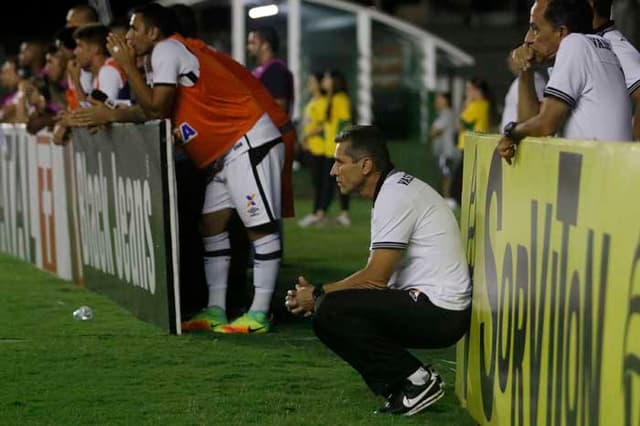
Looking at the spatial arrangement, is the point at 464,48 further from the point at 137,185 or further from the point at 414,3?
the point at 137,185

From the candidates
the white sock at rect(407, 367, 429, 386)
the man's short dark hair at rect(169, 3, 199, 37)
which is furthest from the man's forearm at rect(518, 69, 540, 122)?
the man's short dark hair at rect(169, 3, 199, 37)

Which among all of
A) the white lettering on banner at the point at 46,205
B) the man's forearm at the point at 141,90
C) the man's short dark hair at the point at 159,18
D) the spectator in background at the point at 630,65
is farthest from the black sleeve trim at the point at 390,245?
the white lettering on banner at the point at 46,205

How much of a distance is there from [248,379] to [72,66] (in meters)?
4.19

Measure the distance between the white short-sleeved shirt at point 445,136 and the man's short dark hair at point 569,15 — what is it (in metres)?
14.5

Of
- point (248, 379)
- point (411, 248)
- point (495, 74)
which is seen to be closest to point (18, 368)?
point (248, 379)

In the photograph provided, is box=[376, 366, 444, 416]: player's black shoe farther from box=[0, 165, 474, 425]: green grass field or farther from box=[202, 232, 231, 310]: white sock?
box=[202, 232, 231, 310]: white sock

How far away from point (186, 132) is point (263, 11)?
14701 mm

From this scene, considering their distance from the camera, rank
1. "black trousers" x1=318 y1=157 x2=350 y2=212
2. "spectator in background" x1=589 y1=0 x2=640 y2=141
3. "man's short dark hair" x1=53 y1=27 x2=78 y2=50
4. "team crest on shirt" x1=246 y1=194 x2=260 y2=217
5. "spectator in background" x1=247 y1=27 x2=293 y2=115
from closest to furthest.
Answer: "spectator in background" x1=589 y1=0 x2=640 y2=141 → "team crest on shirt" x1=246 y1=194 x2=260 y2=217 → "man's short dark hair" x1=53 y1=27 x2=78 y2=50 → "spectator in background" x1=247 y1=27 x2=293 y2=115 → "black trousers" x1=318 y1=157 x2=350 y2=212

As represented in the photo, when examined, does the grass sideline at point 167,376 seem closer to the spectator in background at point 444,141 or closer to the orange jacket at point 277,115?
the orange jacket at point 277,115

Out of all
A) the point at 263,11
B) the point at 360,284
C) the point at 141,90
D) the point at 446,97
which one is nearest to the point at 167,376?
the point at 360,284

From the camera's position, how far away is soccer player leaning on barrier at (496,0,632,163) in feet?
17.9

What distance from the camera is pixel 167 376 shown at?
22.0ft

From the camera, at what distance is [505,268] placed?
5.14 meters

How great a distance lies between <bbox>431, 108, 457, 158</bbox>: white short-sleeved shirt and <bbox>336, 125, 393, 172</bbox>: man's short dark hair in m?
14.6
